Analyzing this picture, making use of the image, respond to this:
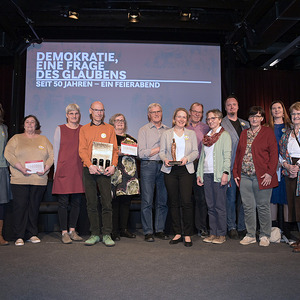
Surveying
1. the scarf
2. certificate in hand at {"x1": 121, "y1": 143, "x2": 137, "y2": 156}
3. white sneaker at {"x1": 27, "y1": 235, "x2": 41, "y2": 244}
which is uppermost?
Answer: the scarf

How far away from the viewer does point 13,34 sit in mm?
6258

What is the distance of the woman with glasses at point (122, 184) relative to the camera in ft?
12.7

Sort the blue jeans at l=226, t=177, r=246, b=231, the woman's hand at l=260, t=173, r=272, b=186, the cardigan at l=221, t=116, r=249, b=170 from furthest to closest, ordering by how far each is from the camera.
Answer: the cardigan at l=221, t=116, r=249, b=170
the blue jeans at l=226, t=177, r=246, b=231
the woman's hand at l=260, t=173, r=272, b=186

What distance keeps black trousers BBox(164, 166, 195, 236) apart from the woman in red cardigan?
0.60 meters

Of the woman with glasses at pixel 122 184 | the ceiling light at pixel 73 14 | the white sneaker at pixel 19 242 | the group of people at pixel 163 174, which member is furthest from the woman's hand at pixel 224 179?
the ceiling light at pixel 73 14

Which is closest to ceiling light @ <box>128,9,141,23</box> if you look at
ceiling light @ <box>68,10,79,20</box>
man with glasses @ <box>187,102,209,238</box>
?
ceiling light @ <box>68,10,79,20</box>

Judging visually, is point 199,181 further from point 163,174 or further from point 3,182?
point 3,182

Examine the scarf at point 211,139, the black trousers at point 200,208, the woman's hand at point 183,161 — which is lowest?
the black trousers at point 200,208

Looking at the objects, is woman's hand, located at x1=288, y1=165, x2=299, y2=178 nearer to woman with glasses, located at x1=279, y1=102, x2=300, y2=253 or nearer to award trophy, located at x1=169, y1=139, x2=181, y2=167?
woman with glasses, located at x1=279, y1=102, x2=300, y2=253

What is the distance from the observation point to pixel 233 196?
4.09m

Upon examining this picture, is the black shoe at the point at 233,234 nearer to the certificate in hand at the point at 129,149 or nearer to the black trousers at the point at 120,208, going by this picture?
the black trousers at the point at 120,208

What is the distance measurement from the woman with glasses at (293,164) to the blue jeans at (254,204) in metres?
0.22

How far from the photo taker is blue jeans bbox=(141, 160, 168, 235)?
390 cm

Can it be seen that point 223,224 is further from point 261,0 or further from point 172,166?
point 261,0
